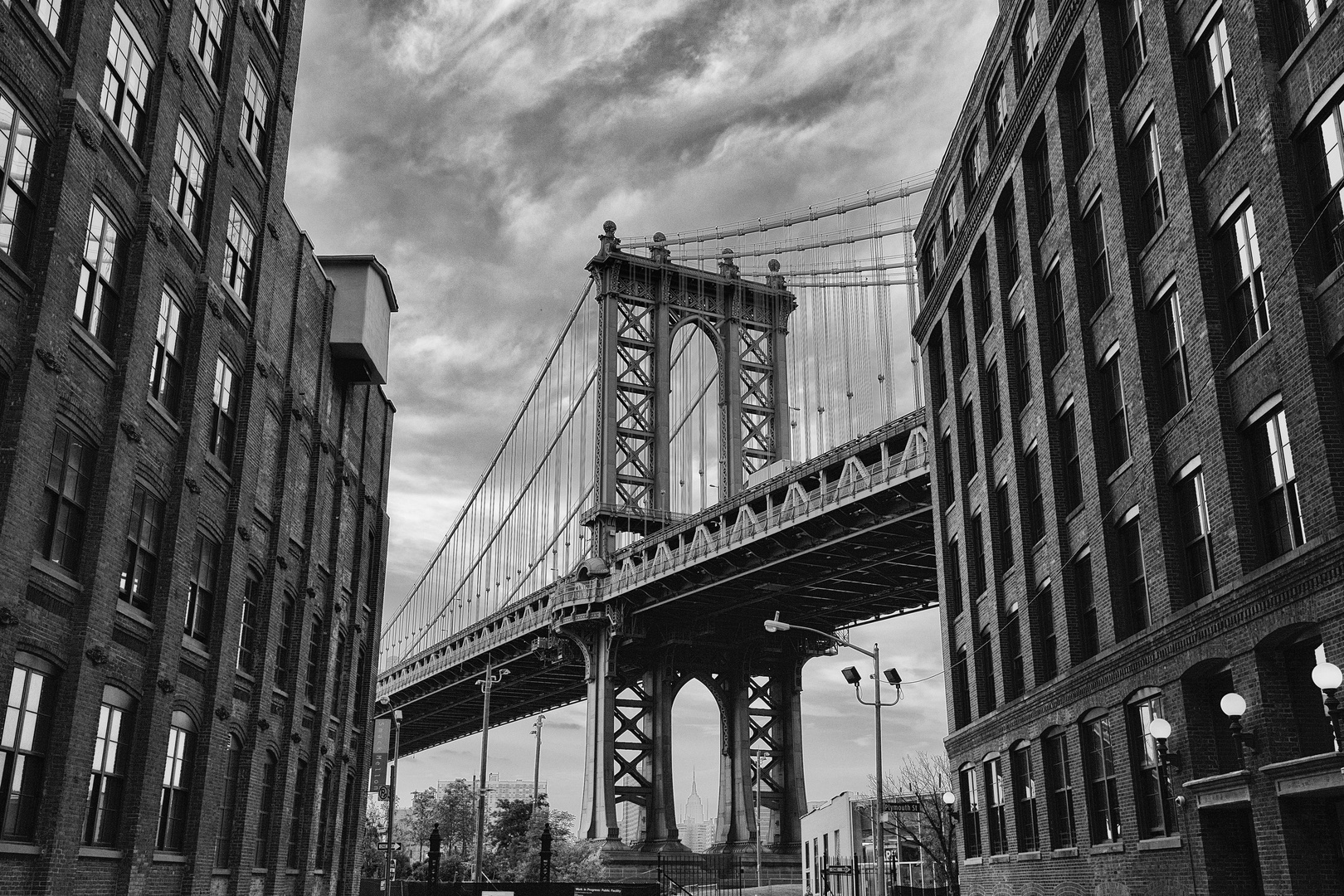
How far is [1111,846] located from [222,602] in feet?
56.7

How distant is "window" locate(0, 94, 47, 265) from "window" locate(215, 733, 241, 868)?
11842 mm

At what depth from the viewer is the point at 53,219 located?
1862cm

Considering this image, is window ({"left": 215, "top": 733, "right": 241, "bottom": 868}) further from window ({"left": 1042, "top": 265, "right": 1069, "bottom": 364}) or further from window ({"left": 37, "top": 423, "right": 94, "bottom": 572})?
window ({"left": 1042, "top": 265, "right": 1069, "bottom": 364})

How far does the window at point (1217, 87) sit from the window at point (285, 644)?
21404 mm

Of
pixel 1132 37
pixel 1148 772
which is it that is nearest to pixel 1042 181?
pixel 1132 37

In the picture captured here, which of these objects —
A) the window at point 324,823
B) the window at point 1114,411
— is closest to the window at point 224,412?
the window at point 324,823

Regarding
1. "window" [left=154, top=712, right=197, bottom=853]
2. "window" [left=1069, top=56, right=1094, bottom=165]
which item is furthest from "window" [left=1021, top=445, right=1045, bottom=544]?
"window" [left=154, top=712, right=197, bottom=853]

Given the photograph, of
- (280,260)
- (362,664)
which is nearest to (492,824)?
(362,664)

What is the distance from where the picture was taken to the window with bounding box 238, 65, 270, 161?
28.0m

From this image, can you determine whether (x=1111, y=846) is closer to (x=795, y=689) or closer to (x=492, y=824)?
(x=795, y=689)

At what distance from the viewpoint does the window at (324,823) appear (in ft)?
112

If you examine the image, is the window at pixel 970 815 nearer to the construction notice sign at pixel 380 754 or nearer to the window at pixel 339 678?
the window at pixel 339 678

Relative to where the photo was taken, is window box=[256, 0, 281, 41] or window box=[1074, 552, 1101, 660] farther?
window box=[256, 0, 281, 41]

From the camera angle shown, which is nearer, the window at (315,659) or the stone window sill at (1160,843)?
the stone window sill at (1160,843)
